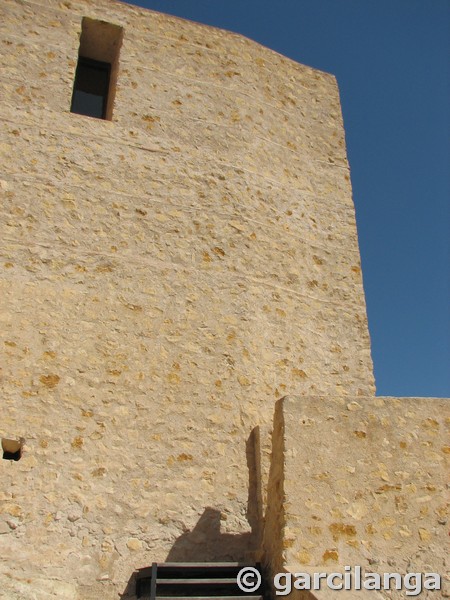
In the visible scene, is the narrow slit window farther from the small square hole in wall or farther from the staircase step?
the staircase step

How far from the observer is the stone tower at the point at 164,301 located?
4.64 meters

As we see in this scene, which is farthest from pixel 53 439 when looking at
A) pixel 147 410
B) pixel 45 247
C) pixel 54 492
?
pixel 45 247

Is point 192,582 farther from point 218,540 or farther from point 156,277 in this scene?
point 156,277

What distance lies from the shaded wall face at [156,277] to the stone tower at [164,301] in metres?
0.02

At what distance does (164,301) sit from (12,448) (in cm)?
188

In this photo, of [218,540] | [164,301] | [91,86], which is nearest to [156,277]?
[164,301]

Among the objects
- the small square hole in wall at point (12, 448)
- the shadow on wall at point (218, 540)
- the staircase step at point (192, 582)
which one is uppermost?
the small square hole in wall at point (12, 448)

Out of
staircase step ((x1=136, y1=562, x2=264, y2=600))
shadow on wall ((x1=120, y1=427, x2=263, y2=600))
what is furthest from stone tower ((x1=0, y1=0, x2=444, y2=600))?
staircase step ((x1=136, y1=562, x2=264, y2=600))

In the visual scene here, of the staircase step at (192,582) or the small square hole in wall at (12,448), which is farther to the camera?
the small square hole in wall at (12,448)

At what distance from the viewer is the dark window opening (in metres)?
7.57

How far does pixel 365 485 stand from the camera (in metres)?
4.46

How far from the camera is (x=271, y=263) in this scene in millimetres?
6398

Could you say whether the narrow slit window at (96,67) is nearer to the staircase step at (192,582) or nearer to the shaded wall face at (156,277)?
the shaded wall face at (156,277)

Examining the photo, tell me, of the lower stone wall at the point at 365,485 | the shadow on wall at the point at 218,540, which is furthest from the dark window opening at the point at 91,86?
the shadow on wall at the point at 218,540
